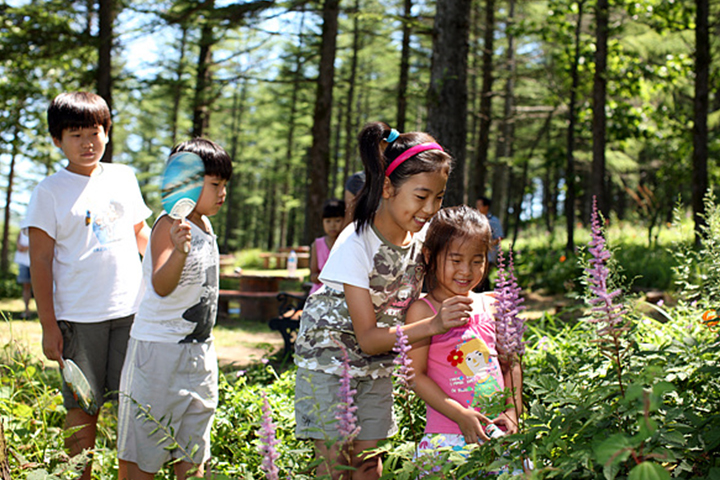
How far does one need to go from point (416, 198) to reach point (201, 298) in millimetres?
1063

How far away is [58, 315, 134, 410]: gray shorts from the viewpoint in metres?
2.67

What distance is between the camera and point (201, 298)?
8.17 feet

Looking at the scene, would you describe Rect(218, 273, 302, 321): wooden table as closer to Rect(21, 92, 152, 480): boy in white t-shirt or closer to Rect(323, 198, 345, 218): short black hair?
Rect(323, 198, 345, 218): short black hair

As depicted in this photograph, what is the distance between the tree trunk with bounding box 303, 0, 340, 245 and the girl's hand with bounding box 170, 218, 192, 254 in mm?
7453

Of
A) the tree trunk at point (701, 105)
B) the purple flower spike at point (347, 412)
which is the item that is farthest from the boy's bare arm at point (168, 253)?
the tree trunk at point (701, 105)

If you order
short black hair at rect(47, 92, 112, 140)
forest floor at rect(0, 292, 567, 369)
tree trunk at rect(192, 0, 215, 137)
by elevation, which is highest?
tree trunk at rect(192, 0, 215, 137)

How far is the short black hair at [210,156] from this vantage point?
8.00ft

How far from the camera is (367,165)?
221 cm

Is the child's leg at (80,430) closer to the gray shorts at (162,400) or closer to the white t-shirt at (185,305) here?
the gray shorts at (162,400)

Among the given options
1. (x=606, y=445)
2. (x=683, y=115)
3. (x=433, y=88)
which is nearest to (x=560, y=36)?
(x=683, y=115)

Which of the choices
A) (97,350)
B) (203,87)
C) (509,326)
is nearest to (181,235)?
(97,350)

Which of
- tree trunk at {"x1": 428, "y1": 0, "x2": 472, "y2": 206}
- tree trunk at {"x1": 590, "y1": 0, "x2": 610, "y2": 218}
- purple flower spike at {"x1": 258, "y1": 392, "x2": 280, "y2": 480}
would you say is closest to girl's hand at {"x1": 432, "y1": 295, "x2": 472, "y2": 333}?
purple flower spike at {"x1": 258, "y1": 392, "x2": 280, "y2": 480}

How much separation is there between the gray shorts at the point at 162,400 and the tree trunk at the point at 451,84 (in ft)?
10.9

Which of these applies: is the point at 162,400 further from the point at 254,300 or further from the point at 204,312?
the point at 254,300
